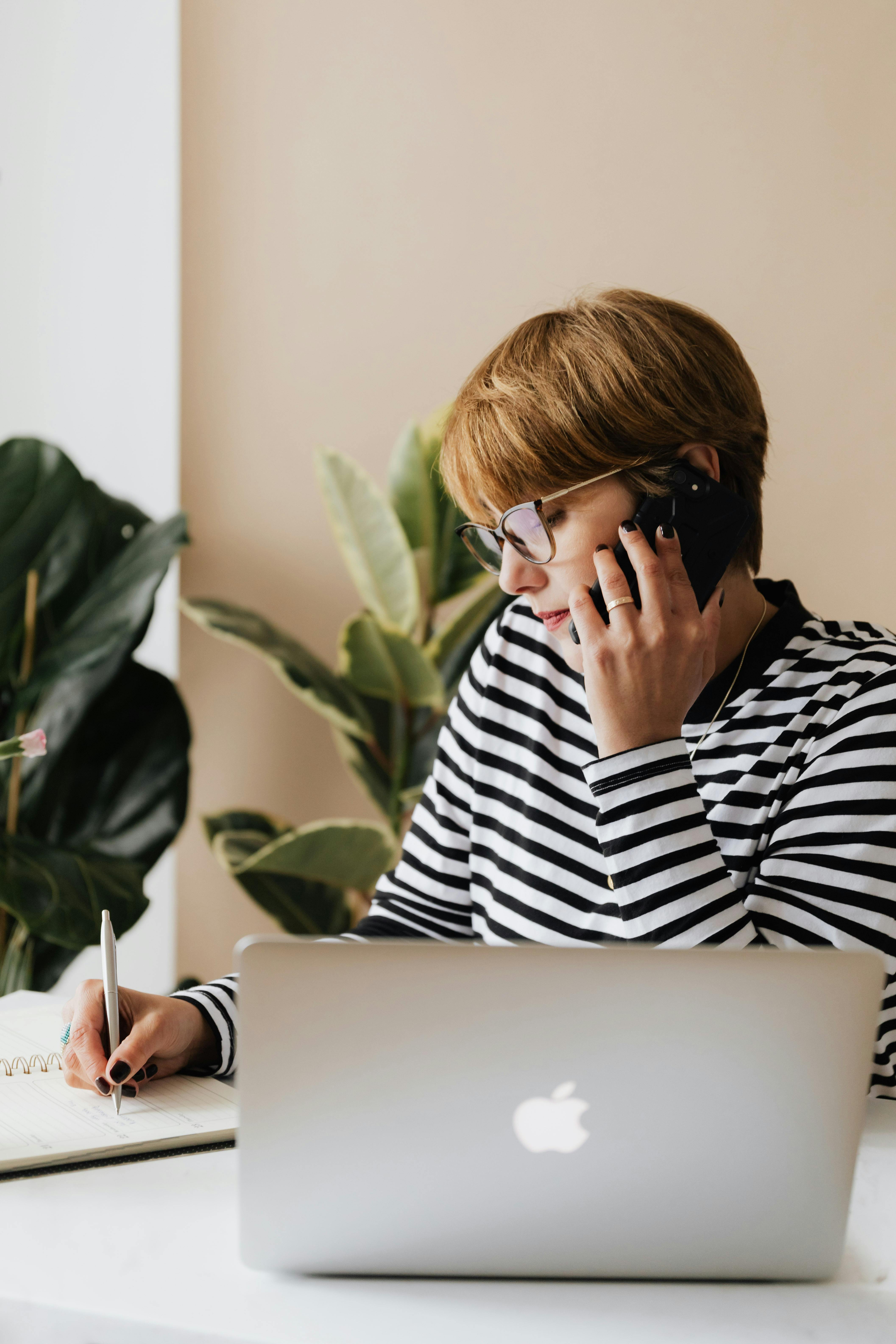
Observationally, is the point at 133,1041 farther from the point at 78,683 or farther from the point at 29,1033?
the point at 78,683

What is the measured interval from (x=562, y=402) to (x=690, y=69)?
132cm

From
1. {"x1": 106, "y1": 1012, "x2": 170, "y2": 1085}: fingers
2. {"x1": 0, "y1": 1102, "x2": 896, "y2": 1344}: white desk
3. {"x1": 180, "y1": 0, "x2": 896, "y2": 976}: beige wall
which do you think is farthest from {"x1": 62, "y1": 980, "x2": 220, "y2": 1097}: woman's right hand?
{"x1": 180, "y1": 0, "x2": 896, "y2": 976}: beige wall

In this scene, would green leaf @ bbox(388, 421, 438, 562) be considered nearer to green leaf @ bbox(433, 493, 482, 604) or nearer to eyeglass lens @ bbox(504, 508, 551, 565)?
green leaf @ bbox(433, 493, 482, 604)

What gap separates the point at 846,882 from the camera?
3.15ft

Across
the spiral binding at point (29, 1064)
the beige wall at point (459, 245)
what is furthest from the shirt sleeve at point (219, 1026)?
the beige wall at point (459, 245)

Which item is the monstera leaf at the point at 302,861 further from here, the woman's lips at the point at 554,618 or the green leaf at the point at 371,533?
the woman's lips at the point at 554,618

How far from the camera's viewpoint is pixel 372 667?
1937 millimetres

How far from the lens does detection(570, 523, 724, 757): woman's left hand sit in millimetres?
976

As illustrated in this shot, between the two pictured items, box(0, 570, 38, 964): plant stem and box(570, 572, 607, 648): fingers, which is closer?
box(570, 572, 607, 648): fingers

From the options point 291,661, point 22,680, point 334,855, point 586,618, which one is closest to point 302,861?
point 334,855

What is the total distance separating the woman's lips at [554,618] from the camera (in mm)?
1136

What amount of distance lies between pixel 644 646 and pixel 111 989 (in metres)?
0.54

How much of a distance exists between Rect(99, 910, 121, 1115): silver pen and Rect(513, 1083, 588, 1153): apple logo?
14.6 inches

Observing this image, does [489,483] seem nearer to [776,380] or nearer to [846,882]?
[846,882]
